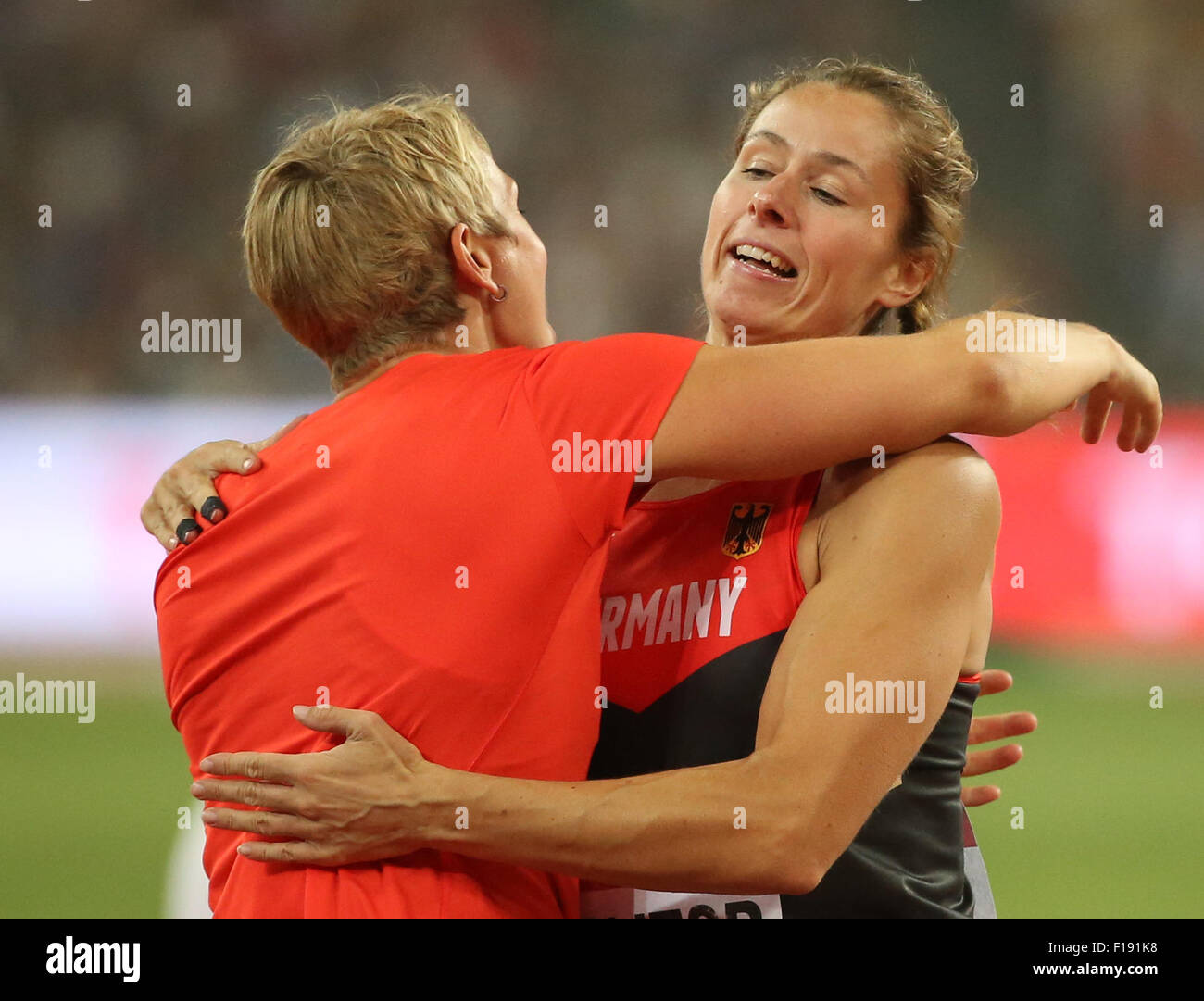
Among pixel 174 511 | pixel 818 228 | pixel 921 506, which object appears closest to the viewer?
pixel 921 506

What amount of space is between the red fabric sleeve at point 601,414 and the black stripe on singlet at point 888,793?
1.09 ft

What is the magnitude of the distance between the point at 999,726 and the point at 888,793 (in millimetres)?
655

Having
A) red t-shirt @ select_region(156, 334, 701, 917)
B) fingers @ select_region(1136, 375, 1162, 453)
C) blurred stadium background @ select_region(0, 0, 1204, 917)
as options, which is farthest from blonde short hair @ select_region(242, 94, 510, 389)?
blurred stadium background @ select_region(0, 0, 1204, 917)

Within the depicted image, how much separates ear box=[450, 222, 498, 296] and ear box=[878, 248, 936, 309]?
0.80m

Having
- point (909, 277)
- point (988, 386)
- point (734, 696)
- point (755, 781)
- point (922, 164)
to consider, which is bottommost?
point (755, 781)

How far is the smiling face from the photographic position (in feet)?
7.00

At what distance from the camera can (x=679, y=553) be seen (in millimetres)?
1845

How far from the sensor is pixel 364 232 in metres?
1.64

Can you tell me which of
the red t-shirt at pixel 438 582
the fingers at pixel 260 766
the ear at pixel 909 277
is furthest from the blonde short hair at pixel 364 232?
the ear at pixel 909 277

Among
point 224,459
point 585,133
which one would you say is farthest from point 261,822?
point 585,133

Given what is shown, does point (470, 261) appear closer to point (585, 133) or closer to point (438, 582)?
point (438, 582)

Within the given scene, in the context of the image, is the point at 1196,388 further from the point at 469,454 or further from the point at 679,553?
the point at 469,454

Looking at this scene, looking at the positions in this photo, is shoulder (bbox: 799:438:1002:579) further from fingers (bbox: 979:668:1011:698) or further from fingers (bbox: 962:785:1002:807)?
fingers (bbox: 962:785:1002:807)

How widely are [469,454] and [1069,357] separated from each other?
0.85 metres
